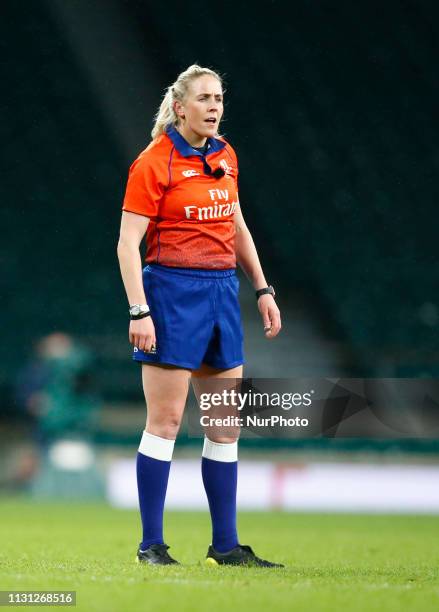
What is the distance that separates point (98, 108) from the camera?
17750mm

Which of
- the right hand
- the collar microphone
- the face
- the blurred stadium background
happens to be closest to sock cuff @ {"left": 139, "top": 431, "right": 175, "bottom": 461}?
the right hand

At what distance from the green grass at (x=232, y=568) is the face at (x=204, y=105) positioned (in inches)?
57.7

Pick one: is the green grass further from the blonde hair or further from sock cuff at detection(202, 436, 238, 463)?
the blonde hair

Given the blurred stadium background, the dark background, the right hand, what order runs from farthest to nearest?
1. the dark background
2. the blurred stadium background
3. the right hand

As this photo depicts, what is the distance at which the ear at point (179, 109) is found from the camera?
4184 mm

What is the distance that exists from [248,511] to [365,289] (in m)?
7.47

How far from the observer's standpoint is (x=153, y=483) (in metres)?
4.07

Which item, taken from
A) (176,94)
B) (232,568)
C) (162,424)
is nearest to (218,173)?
(176,94)

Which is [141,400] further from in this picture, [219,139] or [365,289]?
[219,139]

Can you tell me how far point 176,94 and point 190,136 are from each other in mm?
157

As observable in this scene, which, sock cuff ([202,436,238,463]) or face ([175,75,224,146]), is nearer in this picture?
face ([175,75,224,146])

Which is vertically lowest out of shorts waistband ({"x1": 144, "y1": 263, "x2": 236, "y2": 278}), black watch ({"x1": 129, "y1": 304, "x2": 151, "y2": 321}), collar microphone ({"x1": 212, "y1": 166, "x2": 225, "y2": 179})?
black watch ({"x1": 129, "y1": 304, "x2": 151, "y2": 321})

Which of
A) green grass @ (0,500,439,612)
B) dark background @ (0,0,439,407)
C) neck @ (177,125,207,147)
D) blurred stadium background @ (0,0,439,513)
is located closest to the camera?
green grass @ (0,500,439,612)

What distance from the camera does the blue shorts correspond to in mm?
4051
